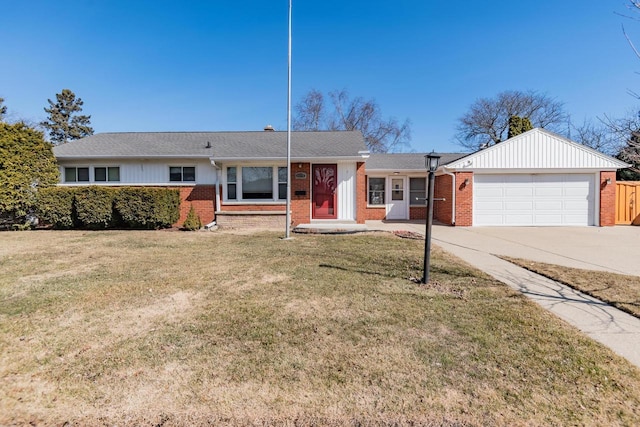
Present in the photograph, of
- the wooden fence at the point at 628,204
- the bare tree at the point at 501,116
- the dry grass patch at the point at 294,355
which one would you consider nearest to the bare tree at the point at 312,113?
the bare tree at the point at 501,116

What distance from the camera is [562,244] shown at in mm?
9086

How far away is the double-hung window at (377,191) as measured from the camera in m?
16.9

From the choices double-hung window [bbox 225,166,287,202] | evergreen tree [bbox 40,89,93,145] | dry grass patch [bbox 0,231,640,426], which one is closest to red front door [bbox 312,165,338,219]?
double-hung window [bbox 225,166,287,202]

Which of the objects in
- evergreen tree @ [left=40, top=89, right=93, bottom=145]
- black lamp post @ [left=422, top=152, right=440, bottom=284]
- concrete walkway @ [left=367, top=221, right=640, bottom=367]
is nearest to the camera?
concrete walkway @ [left=367, top=221, right=640, bottom=367]

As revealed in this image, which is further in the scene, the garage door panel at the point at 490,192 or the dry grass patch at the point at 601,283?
→ the garage door panel at the point at 490,192

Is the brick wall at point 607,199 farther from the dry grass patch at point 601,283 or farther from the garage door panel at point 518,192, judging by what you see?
the dry grass patch at point 601,283

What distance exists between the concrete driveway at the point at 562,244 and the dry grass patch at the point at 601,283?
614 mm

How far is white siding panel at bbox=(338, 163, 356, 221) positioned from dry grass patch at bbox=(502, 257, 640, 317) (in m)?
7.63

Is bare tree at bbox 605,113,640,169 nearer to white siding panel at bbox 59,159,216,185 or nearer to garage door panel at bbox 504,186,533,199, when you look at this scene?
garage door panel at bbox 504,186,533,199

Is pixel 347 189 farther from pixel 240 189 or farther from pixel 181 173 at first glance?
pixel 181 173

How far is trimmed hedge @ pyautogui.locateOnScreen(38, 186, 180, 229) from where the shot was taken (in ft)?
38.6

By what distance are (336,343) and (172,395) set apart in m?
1.48

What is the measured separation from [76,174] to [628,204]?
24.3 metres

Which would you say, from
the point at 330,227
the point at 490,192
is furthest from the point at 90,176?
the point at 490,192
